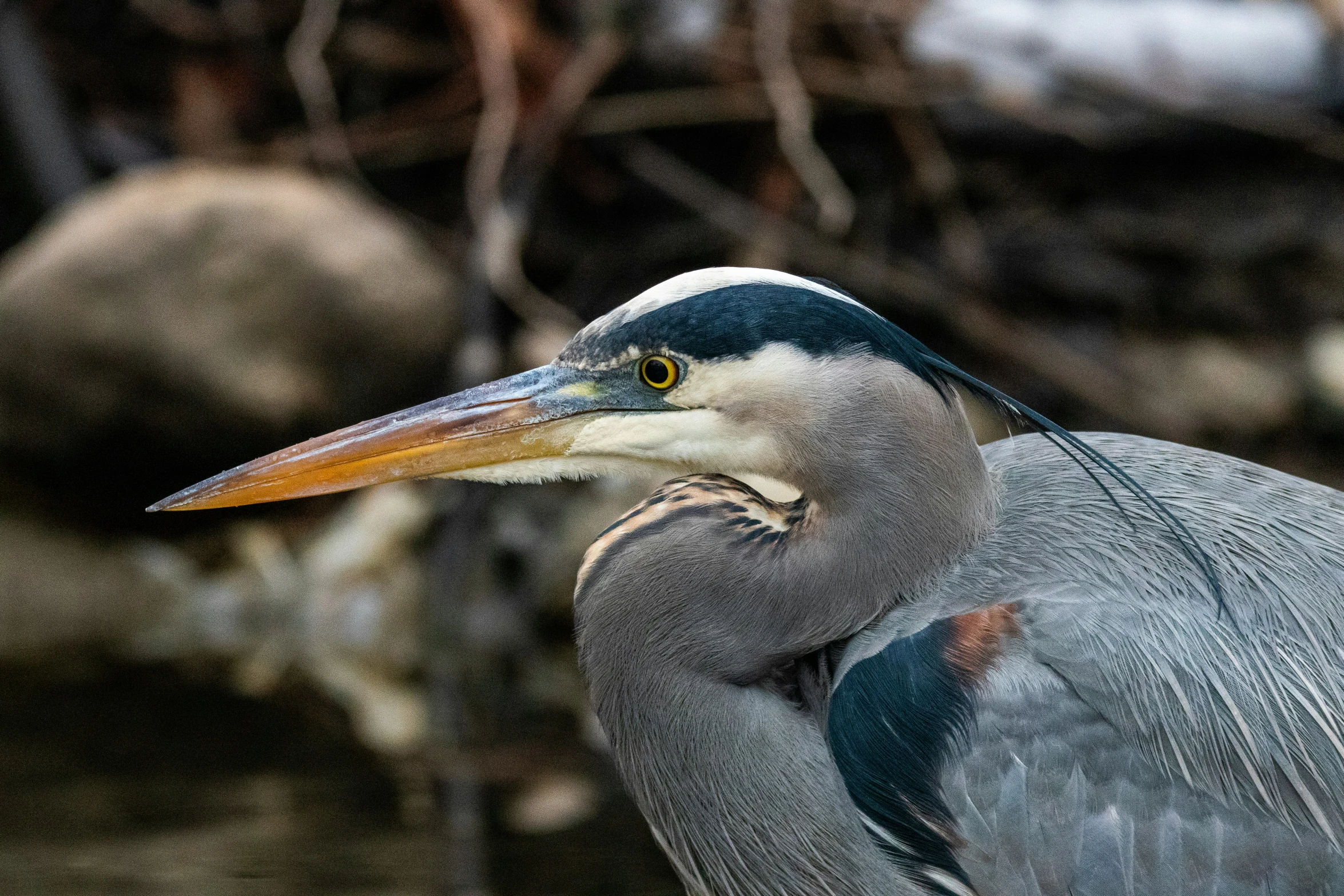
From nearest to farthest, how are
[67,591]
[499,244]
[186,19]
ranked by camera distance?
1. [67,591]
2. [499,244]
3. [186,19]

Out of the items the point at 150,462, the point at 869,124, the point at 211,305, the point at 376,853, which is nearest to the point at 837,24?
the point at 869,124

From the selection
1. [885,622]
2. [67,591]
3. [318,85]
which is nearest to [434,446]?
[885,622]

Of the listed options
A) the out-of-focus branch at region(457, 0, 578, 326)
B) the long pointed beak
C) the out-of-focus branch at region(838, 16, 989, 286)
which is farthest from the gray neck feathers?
the out-of-focus branch at region(838, 16, 989, 286)

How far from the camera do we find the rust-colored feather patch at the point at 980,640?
2.26 m

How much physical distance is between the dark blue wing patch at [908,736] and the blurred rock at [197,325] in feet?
13.6

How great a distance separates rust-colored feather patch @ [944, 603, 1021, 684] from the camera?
7.40 feet

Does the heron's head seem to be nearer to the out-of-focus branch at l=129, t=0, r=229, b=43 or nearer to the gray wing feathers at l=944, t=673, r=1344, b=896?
the gray wing feathers at l=944, t=673, r=1344, b=896

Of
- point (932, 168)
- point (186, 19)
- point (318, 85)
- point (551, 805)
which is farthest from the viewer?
point (186, 19)

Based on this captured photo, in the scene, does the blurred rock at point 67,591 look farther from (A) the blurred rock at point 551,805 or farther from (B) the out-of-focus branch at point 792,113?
(B) the out-of-focus branch at point 792,113

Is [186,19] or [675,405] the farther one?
[186,19]

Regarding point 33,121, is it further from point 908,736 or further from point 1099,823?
point 1099,823

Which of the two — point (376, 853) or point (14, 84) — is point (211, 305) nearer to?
point (14, 84)

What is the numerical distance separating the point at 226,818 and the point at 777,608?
2.02 metres

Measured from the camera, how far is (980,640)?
2.27 meters
